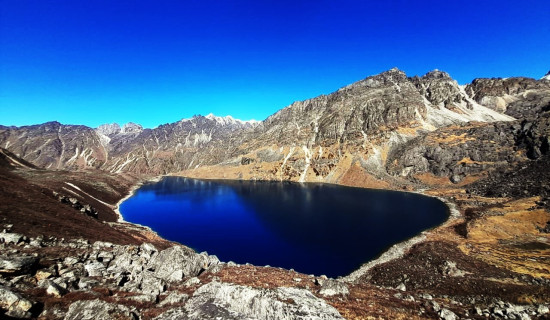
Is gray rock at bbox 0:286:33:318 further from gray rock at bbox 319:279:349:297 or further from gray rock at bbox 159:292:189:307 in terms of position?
gray rock at bbox 319:279:349:297

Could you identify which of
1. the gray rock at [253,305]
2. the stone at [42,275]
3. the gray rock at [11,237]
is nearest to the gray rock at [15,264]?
the stone at [42,275]

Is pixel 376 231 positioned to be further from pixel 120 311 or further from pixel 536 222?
pixel 120 311

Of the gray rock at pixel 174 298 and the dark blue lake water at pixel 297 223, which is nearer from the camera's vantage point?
the gray rock at pixel 174 298

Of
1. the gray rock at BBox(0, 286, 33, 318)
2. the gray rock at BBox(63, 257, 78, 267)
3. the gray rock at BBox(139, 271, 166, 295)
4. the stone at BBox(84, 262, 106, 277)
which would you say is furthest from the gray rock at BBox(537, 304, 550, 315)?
the gray rock at BBox(63, 257, 78, 267)

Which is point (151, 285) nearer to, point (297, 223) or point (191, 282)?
point (191, 282)

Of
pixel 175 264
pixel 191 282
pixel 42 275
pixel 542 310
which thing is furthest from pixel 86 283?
pixel 542 310

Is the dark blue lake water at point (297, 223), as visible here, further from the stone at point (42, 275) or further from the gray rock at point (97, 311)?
the stone at point (42, 275)
